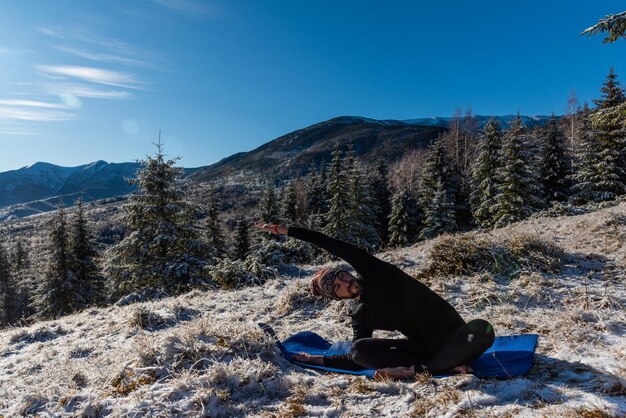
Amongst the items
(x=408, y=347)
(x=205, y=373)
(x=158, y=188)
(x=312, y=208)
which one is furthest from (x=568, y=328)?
(x=312, y=208)

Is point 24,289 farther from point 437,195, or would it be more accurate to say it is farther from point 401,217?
point 437,195

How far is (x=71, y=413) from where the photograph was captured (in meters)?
3.12

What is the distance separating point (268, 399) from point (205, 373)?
0.69 metres

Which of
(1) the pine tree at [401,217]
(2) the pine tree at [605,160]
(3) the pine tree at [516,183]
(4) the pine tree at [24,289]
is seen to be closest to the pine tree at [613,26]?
(3) the pine tree at [516,183]

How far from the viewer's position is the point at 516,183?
26828mm

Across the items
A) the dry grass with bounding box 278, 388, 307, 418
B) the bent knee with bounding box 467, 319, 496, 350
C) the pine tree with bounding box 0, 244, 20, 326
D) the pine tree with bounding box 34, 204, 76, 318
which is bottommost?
the pine tree with bounding box 0, 244, 20, 326

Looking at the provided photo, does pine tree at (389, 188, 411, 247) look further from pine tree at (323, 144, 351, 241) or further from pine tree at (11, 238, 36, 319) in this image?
pine tree at (11, 238, 36, 319)

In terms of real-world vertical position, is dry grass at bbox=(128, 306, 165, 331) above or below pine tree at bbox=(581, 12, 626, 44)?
below

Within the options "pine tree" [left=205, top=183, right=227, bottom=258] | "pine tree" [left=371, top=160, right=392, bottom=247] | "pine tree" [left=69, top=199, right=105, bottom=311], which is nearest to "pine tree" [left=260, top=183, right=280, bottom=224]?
"pine tree" [left=205, top=183, right=227, bottom=258]

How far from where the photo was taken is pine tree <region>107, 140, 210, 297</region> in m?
17.0

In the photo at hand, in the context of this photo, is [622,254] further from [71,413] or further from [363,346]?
[71,413]

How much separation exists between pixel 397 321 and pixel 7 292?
184 feet

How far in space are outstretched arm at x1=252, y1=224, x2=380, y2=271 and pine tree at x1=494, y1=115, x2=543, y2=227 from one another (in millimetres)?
26269

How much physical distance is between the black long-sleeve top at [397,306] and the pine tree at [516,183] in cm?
2609
